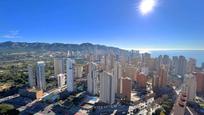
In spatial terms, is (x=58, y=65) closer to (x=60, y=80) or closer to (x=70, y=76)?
(x=60, y=80)

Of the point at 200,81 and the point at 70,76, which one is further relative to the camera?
the point at 200,81

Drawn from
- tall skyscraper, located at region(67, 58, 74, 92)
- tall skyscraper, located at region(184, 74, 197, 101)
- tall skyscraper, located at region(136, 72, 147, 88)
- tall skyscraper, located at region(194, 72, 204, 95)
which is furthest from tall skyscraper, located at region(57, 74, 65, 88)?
tall skyscraper, located at region(194, 72, 204, 95)

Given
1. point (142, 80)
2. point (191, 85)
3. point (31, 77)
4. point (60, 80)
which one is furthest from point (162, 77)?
point (31, 77)

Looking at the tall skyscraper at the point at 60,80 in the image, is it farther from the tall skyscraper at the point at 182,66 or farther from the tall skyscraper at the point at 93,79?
the tall skyscraper at the point at 182,66

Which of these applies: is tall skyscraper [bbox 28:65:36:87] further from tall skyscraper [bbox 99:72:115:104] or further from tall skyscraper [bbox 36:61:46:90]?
tall skyscraper [bbox 99:72:115:104]

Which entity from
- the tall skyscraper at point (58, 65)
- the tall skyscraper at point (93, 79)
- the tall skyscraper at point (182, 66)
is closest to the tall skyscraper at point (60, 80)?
the tall skyscraper at point (93, 79)

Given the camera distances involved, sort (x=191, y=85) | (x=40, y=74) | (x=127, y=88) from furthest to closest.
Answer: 1. (x=40, y=74)
2. (x=127, y=88)
3. (x=191, y=85)

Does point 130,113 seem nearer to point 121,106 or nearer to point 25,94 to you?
point 121,106

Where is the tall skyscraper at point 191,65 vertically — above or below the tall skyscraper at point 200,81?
above
